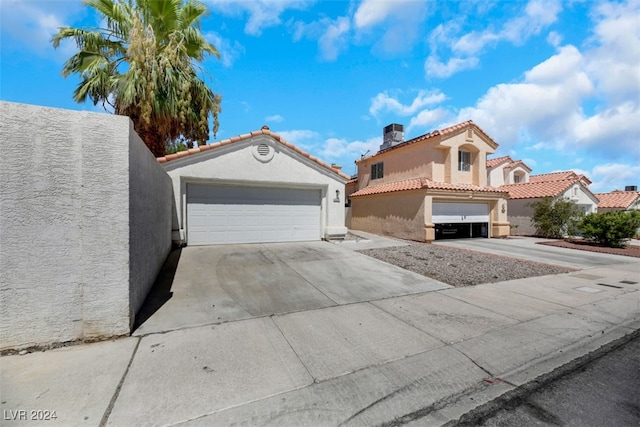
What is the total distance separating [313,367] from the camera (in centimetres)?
302

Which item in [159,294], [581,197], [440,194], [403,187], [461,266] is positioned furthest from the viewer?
[581,197]

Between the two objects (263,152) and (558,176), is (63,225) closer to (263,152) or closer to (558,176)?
(263,152)

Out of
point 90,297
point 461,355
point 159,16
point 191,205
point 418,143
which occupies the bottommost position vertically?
point 461,355

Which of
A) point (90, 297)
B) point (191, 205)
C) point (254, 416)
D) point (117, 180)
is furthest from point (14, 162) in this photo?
point (191, 205)

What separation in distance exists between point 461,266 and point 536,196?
48.9ft

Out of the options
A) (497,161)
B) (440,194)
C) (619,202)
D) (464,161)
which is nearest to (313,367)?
(440,194)

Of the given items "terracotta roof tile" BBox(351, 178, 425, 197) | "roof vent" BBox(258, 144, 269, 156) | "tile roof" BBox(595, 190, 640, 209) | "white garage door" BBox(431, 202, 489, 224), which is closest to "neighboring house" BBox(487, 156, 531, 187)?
"tile roof" BBox(595, 190, 640, 209)

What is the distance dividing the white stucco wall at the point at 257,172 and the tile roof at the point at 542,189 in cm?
1528

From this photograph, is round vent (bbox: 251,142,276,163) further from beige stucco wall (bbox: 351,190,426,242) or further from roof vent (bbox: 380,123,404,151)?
roof vent (bbox: 380,123,404,151)

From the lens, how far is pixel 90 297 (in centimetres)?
340

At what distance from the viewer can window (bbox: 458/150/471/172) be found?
16.1 m

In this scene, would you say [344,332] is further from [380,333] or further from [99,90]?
[99,90]

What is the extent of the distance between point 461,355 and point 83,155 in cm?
525

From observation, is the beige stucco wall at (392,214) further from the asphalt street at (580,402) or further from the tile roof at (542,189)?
the tile roof at (542,189)
